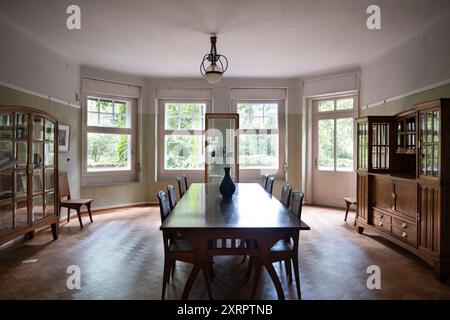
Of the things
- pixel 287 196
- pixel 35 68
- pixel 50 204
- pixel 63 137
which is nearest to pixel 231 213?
pixel 287 196

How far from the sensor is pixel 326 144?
6.70 metres

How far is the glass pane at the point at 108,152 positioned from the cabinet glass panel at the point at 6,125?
2.57 m

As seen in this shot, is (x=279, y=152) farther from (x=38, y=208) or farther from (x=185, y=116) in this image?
(x=38, y=208)

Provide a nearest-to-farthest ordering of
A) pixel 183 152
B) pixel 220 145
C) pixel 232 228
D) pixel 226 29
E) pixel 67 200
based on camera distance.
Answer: pixel 232 228 → pixel 226 29 → pixel 67 200 → pixel 220 145 → pixel 183 152

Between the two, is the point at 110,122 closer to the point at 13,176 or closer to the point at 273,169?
the point at 13,176

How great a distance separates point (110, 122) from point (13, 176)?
2.93m

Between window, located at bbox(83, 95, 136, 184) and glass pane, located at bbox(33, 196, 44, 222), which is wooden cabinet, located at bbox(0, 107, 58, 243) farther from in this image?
window, located at bbox(83, 95, 136, 184)

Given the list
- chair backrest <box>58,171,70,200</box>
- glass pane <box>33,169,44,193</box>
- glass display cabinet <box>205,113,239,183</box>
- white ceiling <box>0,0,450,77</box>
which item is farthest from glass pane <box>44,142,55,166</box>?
glass display cabinet <box>205,113,239,183</box>

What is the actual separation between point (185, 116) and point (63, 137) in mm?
2531

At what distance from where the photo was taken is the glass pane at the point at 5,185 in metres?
3.47

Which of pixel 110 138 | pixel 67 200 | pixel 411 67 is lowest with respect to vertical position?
pixel 67 200

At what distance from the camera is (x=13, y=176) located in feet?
11.8

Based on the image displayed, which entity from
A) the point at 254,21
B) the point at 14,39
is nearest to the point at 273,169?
the point at 254,21

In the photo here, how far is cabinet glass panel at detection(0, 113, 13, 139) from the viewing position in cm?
345
